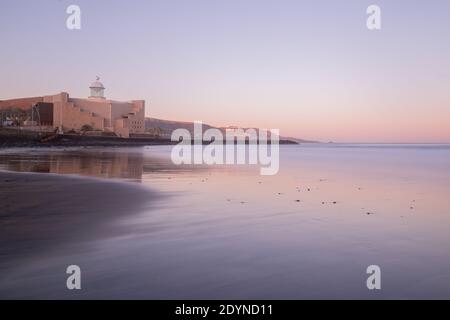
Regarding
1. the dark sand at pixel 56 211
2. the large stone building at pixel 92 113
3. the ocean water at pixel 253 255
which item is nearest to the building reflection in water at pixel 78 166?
the dark sand at pixel 56 211

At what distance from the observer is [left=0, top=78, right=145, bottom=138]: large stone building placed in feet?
293

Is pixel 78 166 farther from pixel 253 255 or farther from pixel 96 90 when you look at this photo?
pixel 96 90

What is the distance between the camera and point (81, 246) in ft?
19.0

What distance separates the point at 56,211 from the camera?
27.0 ft

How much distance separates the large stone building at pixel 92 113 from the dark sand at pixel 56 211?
78.8m

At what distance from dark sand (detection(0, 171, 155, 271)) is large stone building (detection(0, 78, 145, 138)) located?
259 ft

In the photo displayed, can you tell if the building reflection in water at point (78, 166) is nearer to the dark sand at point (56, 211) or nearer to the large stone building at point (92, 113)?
the dark sand at point (56, 211)

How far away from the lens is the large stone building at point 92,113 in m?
89.4

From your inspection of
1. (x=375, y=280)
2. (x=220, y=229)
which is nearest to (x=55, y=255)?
(x=220, y=229)

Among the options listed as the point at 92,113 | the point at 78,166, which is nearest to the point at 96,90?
the point at 92,113

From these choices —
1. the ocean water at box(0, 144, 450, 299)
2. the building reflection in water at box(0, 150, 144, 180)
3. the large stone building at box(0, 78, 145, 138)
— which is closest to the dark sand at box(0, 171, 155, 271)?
the ocean water at box(0, 144, 450, 299)

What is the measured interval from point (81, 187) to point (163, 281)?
341 inches

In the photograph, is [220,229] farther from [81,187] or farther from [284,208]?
[81,187]

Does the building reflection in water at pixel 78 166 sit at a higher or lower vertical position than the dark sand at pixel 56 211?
higher
